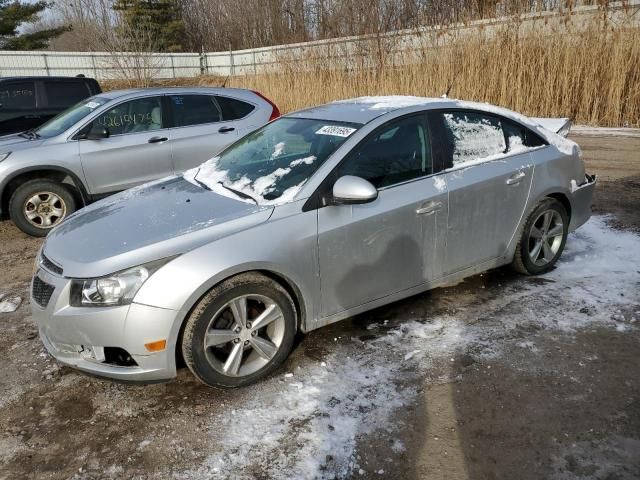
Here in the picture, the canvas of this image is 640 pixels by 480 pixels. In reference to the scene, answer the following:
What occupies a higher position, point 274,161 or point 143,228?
point 274,161

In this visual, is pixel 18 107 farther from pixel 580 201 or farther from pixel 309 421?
pixel 580 201

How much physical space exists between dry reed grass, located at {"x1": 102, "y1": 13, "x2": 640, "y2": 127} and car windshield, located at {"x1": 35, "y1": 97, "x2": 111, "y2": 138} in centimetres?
885

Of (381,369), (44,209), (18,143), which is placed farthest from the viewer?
(44,209)

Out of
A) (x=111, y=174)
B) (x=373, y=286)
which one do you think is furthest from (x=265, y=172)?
(x=111, y=174)

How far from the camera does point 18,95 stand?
28.5 feet

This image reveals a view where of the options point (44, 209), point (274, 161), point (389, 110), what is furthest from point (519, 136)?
point (44, 209)

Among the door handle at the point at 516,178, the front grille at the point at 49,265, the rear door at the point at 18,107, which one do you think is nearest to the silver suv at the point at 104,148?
the rear door at the point at 18,107

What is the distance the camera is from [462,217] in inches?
147

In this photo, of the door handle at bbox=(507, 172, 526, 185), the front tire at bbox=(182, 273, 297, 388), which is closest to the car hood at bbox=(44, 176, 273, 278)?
the front tire at bbox=(182, 273, 297, 388)

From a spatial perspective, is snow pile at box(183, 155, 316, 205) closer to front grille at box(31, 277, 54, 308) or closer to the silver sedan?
the silver sedan

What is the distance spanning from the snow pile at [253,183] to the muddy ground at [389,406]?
3.57 ft

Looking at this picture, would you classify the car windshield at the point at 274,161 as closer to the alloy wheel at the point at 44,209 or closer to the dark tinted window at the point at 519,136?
the dark tinted window at the point at 519,136

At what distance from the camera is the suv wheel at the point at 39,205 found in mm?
6105

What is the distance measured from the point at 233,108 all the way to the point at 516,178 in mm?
4667
